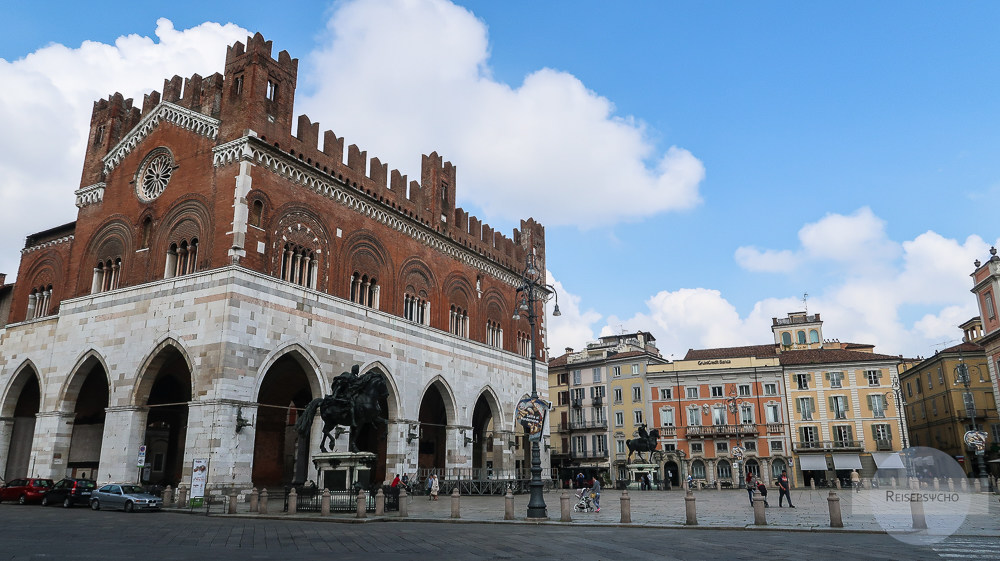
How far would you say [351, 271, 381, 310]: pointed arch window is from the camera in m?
29.7

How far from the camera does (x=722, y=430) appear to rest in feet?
165

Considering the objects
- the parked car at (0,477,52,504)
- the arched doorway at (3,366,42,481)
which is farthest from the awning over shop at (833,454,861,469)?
the arched doorway at (3,366,42,481)

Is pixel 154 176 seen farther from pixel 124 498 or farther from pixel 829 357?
pixel 829 357

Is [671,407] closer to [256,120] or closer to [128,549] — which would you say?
[256,120]

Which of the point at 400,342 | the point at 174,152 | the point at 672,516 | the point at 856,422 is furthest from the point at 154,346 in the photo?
the point at 856,422

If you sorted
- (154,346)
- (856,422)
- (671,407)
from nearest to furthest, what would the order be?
(154,346) → (856,422) → (671,407)

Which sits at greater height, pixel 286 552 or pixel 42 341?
pixel 42 341

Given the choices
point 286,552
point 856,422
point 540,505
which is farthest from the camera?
point 856,422

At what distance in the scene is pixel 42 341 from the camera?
2958 cm

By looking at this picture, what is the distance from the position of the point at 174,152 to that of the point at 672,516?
76.5ft

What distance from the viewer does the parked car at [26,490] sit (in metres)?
24.5

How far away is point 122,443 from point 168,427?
A: 7.99m

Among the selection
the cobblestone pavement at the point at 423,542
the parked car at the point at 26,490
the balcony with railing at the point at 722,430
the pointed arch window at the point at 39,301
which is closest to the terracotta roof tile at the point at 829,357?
the balcony with railing at the point at 722,430

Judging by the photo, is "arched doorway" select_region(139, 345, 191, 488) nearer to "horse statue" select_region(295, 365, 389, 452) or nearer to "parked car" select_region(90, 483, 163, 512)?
"parked car" select_region(90, 483, 163, 512)
